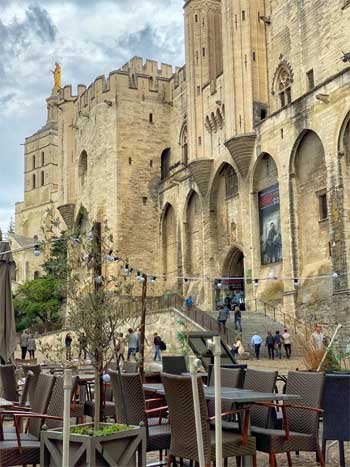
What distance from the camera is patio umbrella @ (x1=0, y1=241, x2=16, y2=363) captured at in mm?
9688

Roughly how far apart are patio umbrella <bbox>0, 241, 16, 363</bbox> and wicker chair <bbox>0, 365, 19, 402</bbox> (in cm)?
220

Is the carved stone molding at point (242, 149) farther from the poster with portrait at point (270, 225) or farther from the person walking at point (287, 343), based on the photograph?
the person walking at point (287, 343)

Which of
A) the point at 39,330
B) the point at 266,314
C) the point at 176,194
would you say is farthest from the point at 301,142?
the point at 39,330

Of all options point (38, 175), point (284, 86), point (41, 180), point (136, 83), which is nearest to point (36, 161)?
point (38, 175)

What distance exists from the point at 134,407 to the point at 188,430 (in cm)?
69

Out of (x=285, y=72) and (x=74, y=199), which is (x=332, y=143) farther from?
(x=74, y=199)

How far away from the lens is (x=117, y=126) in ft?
125

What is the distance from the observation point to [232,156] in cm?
2909

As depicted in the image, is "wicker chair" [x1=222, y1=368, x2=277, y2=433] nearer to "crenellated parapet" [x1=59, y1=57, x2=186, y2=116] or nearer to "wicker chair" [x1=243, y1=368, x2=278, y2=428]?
"wicker chair" [x1=243, y1=368, x2=278, y2=428]

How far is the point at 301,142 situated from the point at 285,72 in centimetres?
458

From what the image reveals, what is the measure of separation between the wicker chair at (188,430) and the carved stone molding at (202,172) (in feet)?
89.8

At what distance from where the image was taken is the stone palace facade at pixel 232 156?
24.4 m

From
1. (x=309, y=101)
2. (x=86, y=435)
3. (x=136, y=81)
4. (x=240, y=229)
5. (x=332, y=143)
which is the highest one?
(x=136, y=81)

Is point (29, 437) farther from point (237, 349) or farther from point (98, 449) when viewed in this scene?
point (237, 349)
